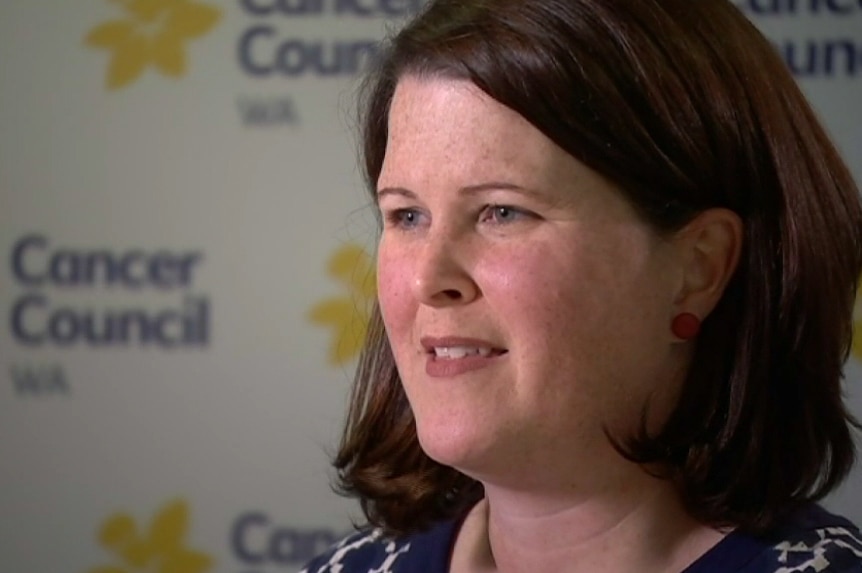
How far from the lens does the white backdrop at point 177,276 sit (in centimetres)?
176

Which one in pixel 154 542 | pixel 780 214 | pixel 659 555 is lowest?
pixel 154 542

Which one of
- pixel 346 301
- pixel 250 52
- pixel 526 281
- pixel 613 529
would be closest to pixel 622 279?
pixel 526 281

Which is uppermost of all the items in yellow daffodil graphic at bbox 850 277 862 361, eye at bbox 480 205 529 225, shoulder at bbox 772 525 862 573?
eye at bbox 480 205 529 225

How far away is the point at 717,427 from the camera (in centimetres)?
97

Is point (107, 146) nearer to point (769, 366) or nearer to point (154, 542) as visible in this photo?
point (154, 542)

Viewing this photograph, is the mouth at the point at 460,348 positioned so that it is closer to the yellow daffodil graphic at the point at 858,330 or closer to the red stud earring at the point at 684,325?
the red stud earring at the point at 684,325

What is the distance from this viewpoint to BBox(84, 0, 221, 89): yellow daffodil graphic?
1775 mm

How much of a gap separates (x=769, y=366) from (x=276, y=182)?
965 mm

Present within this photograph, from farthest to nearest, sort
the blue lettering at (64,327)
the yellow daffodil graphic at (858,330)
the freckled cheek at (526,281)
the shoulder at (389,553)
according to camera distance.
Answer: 1. the blue lettering at (64,327)
2. the yellow daffodil graphic at (858,330)
3. the shoulder at (389,553)
4. the freckled cheek at (526,281)

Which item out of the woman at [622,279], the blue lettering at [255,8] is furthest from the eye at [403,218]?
the blue lettering at [255,8]

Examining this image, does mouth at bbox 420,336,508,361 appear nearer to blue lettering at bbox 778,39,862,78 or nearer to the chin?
the chin

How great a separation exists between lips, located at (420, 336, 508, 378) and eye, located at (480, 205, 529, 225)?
89 millimetres

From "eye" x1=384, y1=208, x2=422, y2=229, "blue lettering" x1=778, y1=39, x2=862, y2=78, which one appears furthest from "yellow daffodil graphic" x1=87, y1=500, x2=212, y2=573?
"blue lettering" x1=778, y1=39, x2=862, y2=78

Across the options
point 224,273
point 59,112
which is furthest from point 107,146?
point 224,273
